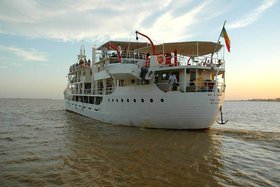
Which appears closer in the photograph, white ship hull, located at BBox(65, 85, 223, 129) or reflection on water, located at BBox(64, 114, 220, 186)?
reflection on water, located at BBox(64, 114, 220, 186)

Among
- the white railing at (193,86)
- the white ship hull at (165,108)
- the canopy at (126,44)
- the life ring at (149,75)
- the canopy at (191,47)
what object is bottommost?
the white ship hull at (165,108)

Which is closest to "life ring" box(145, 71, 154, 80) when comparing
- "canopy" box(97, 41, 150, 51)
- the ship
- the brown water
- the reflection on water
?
the ship

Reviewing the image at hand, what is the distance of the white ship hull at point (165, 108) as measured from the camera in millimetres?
15547

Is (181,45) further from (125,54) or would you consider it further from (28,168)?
(28,168)

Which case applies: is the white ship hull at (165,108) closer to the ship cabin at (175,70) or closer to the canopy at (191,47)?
the ship cabin at (175,70)

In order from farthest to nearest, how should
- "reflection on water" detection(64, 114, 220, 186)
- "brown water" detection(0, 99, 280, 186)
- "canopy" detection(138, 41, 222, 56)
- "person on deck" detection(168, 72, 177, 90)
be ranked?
1. "canopy" detection(138, 41, 222, 56)
2. "person on deck" detection(168, 72, 177, 90)
3. "reflection on water" detection(64, 114, 220, 186)
4. "brown water" detection(0, 99, 280, 186)

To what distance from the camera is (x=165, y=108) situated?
16.1m

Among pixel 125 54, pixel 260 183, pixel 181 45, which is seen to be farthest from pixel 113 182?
pixel 125 54

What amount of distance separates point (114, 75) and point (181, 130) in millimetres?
6533

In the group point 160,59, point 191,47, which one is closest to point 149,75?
point 160,59

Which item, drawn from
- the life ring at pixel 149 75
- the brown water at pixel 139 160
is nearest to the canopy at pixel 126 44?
the life ring at pixel 149 75

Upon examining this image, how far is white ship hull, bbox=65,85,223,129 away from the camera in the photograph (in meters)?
15.5

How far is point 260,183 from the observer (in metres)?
7.60

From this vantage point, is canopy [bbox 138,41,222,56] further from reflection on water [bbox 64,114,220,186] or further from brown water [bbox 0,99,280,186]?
brown water [bbox 0,99,280,186]
